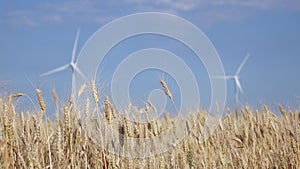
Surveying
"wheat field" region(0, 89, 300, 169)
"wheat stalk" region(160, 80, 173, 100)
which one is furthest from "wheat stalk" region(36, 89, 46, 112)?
"wheat stalk" region(160, 80, 173, 100)

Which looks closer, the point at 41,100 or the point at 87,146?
the point at 41,100

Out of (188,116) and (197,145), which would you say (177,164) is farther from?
(188,116)

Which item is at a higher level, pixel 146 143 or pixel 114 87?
pixel 114 87

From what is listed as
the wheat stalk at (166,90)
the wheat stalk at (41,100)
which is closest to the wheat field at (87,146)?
the wheat stalk at (41,100)

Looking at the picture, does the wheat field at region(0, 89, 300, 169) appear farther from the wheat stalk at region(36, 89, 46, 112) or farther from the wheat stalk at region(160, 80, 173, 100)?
the wheat stalk at region(160, 80, 173, 100)

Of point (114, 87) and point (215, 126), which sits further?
point (215, 126)

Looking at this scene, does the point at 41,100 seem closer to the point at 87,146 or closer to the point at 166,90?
the point at 87,146

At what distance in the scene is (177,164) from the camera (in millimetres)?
4812

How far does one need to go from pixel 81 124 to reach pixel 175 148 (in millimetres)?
1196

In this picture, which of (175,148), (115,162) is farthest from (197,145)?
(115,162)

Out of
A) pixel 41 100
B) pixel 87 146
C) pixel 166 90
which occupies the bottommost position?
pixel 87 146

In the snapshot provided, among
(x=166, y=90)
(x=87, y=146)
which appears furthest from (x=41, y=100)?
(x=166, y=90)

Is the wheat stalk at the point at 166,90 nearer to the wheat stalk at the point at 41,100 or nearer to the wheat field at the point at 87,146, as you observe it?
the wheat field at the point at 87,146

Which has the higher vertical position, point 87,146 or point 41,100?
point 41,100
